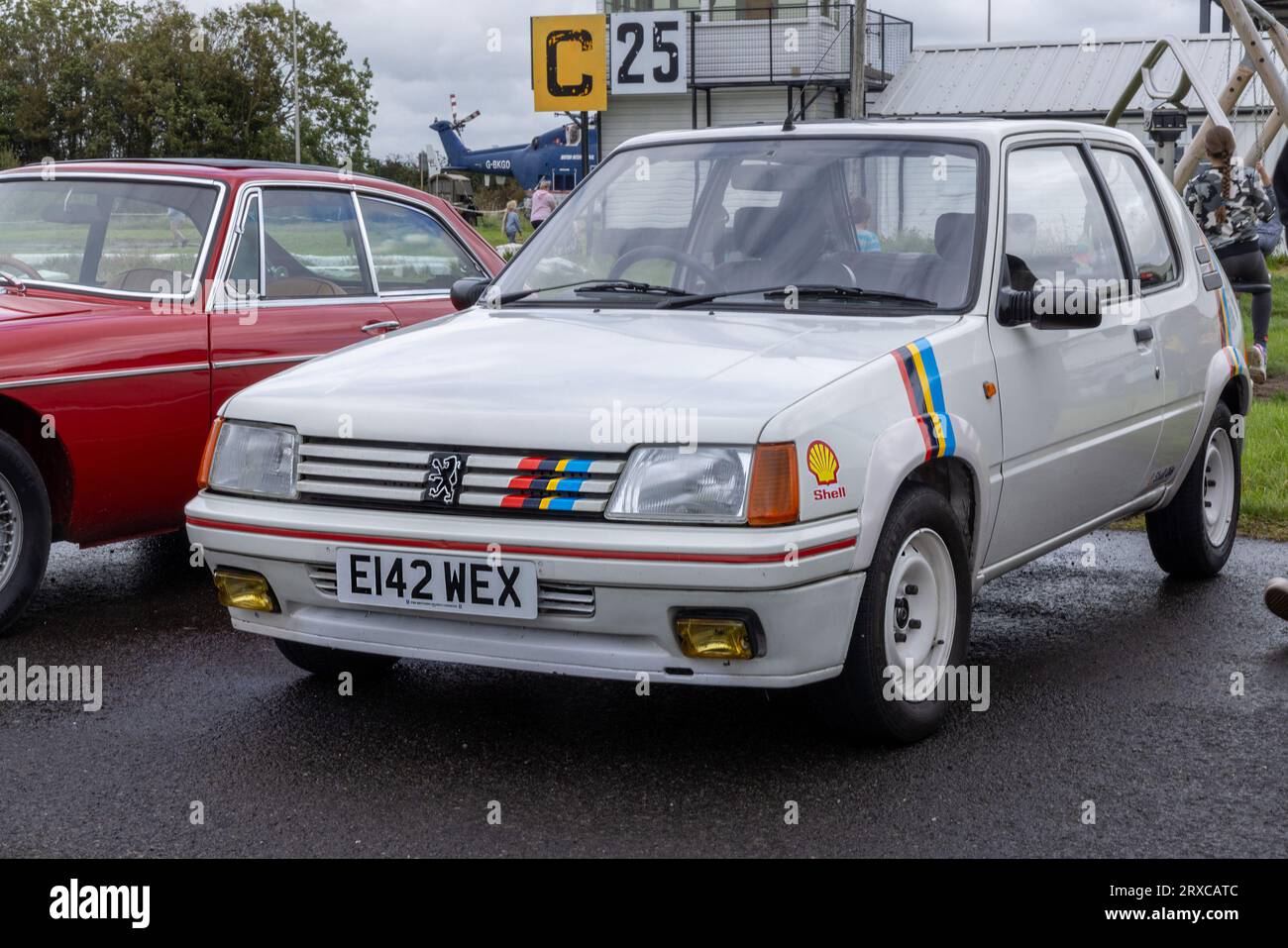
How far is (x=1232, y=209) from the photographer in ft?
38.5

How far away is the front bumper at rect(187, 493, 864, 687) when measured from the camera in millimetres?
3699

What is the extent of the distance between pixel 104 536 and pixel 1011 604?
3.39 m

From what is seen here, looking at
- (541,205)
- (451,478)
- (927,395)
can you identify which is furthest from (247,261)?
(541,205)

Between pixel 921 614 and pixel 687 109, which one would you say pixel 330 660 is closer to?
pixel 921 614

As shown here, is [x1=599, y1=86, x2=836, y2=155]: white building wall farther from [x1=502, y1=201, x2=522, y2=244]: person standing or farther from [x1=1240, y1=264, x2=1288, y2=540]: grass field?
[x1=1240, y1=264, x2=1288, y2=540]: grass field

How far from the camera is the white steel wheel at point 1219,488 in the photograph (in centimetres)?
639

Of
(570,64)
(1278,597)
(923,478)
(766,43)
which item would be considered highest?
(766,43)

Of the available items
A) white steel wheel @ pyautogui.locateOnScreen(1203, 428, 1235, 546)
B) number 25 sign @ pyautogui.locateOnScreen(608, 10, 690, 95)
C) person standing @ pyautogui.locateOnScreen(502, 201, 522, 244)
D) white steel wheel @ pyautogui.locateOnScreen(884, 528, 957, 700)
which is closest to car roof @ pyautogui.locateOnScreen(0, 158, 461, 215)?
white steel wheel @ pyautogui.locateOnScreen(884, 528, 957, 700)

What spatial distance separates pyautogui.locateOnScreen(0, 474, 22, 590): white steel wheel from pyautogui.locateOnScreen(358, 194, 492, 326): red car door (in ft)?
6.50

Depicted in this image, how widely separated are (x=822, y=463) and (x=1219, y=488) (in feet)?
10.8

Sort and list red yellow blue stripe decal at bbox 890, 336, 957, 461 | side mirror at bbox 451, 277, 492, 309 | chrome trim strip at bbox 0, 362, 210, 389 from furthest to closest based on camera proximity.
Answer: side mirror at bbox 451, 277, 492, 309
chrome trim strip at bbox 0, 362, 210, 389
red yellow blue stripe decal at bbox 890, 336, 957, 461

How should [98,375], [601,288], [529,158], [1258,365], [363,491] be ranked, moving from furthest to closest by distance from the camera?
1. [529,158]
2. [1258,365]
3. [98,375]
4. [601,288]
5. [363,491]

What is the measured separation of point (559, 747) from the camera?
4.36m
